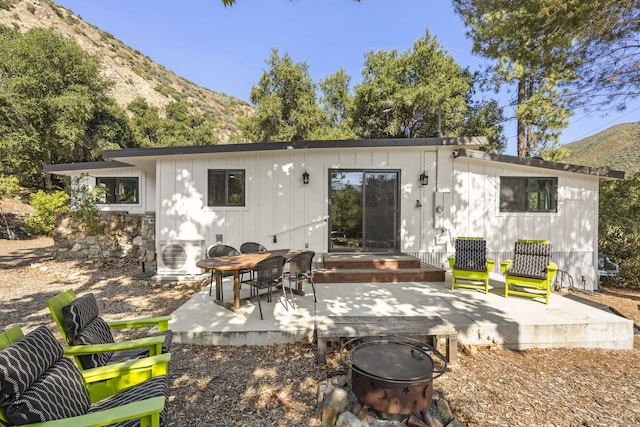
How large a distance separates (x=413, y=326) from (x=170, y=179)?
6115mm

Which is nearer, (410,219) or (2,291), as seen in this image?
(2,291)

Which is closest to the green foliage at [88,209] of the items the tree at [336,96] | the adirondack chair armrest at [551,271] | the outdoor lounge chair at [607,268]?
the adirondack chair armrest at [551,271]

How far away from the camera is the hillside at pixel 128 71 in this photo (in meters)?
32.9

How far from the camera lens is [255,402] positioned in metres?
2.46

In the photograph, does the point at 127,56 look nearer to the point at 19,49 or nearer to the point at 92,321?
the point at 19,49

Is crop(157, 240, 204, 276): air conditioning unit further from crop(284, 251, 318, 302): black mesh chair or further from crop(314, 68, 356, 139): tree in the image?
crop(314, 68, 356, 139): tree

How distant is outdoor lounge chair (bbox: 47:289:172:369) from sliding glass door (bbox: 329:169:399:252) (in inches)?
185

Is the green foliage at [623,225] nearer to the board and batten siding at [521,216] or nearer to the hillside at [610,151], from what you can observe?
the board and batten siding at [521,216]

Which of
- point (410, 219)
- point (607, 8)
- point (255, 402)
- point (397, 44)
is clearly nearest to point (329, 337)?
point (255, 402)

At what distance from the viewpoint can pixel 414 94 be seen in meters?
13.5

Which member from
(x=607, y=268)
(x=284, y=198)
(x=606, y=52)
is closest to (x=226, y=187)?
(x=284, y=198)

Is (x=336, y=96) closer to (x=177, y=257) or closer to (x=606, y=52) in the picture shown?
(x=606, y=52)

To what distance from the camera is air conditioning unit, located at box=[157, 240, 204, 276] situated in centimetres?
655

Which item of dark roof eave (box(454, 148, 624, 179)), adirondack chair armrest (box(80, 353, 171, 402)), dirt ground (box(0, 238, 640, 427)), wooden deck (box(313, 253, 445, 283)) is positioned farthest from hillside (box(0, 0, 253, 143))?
adirondack chair armrest (box(80, 353, 171, 402))
